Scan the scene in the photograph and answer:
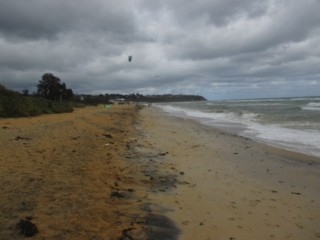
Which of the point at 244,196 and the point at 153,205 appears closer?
the point at 153,205

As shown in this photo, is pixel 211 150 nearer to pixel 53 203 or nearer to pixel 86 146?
pixel 86 146

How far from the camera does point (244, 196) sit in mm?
6625

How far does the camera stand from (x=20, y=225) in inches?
166

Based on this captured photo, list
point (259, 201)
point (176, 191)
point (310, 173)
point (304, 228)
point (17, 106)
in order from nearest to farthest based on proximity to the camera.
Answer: point (304, 228) → point (259, 201) → point (176, 191) → point (310, 173) → point (17, 106)

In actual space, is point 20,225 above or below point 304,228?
above

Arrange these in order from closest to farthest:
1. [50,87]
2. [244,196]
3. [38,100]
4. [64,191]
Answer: [64,191], [244,196], [38,100], [50,87]

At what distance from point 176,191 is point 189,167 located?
2.50 meters

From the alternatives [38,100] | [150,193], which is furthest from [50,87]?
[150,193]

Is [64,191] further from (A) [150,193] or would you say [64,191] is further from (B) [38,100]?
(B) [38,100]

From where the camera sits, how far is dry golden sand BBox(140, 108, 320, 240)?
16.4ft

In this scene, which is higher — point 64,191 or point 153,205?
point 64,191

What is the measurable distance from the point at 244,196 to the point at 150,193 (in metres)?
1.80

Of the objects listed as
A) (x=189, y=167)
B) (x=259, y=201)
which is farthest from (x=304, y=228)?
(x=189, y=167)

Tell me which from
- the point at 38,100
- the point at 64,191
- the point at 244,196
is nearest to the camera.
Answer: the point at 64,191
